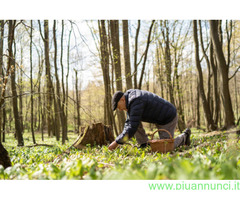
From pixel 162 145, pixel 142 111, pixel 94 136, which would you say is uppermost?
pixel 142 111

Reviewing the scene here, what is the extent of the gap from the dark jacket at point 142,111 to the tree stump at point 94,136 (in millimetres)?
2017

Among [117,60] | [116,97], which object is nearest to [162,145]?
[116,97]

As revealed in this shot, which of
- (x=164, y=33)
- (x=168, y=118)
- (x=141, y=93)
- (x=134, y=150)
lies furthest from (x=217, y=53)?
(x=164, y=33)

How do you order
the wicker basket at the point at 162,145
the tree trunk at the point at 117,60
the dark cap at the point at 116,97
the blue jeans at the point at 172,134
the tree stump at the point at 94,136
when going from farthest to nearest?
the tree trunk at the point at 117,60 < the tree stump at the point at 94,136 < the blue jeans at the point at 172,134 < the dark cap at the point at 116,97 < the wicker basket at the point at 162,145

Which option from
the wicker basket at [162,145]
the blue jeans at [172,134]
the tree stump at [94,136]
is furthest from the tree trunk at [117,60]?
the wicker basket at [162,145]

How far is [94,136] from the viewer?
6074 mm

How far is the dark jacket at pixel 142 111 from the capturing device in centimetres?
396

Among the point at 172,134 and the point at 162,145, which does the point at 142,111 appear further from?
the point at 172,134

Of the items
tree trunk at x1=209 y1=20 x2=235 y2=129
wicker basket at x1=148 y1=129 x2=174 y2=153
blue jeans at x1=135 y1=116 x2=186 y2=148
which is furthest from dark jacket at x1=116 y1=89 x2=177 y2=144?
tree trunk at x1=209 y1=20 x2=235 y2=129

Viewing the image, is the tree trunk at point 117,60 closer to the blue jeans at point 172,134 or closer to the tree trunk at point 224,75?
the blue jeans at point 172,134

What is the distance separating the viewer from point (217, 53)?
7.76 m

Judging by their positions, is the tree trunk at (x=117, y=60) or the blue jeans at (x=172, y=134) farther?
the tree trunk at (x=117, y=60)

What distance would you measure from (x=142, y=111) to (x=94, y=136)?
243cm

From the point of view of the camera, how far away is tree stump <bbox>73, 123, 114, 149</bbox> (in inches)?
231
